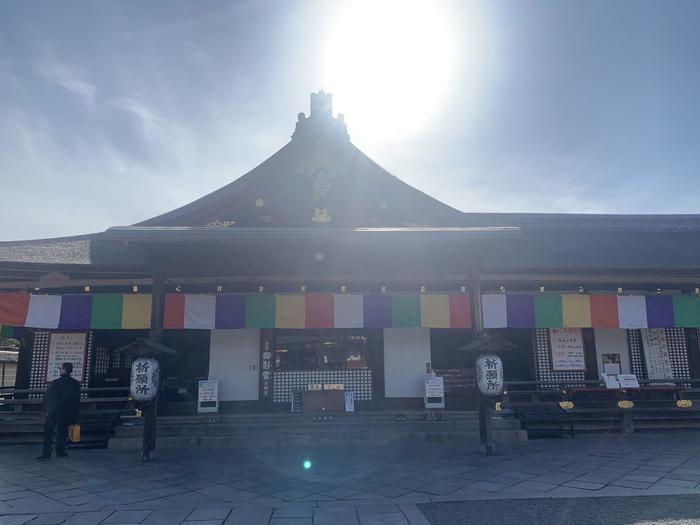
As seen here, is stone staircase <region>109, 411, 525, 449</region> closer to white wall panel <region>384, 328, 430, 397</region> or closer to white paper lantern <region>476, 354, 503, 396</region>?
white wall panel <region>384, 328, 430, 397</region>

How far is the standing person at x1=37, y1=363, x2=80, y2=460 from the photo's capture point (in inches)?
356

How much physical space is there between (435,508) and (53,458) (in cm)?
794

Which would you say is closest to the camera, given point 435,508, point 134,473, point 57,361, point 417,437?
point 435,508

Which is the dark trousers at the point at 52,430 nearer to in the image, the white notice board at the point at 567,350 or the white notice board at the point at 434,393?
the white notice board at the point at 434,393

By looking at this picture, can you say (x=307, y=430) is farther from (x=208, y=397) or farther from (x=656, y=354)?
(x=656, y=354)

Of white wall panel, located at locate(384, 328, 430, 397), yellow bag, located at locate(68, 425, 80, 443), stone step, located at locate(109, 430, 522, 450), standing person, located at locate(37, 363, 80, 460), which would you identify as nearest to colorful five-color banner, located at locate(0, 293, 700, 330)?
white wall panel, located at locate(384, 328, 430, 397)

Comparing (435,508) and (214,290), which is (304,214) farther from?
(435,508)

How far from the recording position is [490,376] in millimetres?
8953

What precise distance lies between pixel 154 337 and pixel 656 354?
534 inches

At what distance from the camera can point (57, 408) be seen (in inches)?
356

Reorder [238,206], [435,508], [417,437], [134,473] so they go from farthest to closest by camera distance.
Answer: [238,206] → [417,437] → [134,473] → [435,508]

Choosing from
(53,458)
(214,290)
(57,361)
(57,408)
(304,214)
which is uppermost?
(304,214)

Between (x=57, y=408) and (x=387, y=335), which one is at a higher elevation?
(x=387, y=335)

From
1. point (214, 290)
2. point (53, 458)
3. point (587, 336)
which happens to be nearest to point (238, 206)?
point (214, 290)
